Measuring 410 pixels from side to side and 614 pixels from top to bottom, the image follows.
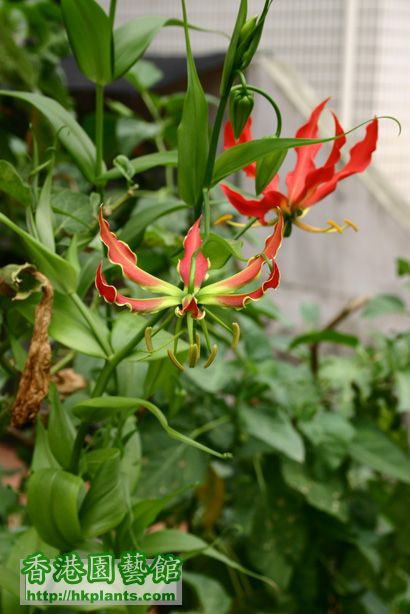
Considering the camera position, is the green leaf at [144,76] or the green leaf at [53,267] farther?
the green leaf at [144,76]

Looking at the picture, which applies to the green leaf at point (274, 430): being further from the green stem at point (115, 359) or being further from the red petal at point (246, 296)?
the red petal at point (246, 296)

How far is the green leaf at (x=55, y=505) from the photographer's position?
0.61m

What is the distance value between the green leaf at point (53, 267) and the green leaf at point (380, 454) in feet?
2.63

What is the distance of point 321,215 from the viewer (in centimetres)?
186

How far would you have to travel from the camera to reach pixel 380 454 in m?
1.29

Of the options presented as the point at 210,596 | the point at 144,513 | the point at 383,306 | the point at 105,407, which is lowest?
the point at 210,596

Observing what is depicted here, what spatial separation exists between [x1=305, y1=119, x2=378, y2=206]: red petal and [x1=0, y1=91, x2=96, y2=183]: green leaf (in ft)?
0.62

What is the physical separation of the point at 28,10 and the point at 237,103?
1068mm

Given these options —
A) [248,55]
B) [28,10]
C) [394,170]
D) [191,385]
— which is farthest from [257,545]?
[394,170]

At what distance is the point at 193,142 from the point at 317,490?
810 millimetres

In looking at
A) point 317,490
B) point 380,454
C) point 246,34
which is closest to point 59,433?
point 246,34

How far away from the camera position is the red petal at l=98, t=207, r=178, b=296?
0.47 metres

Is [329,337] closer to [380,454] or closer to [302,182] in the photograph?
[380,454]

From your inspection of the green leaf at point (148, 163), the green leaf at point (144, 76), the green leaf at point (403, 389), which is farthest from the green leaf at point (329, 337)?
the green leaf at point (148, 163)
